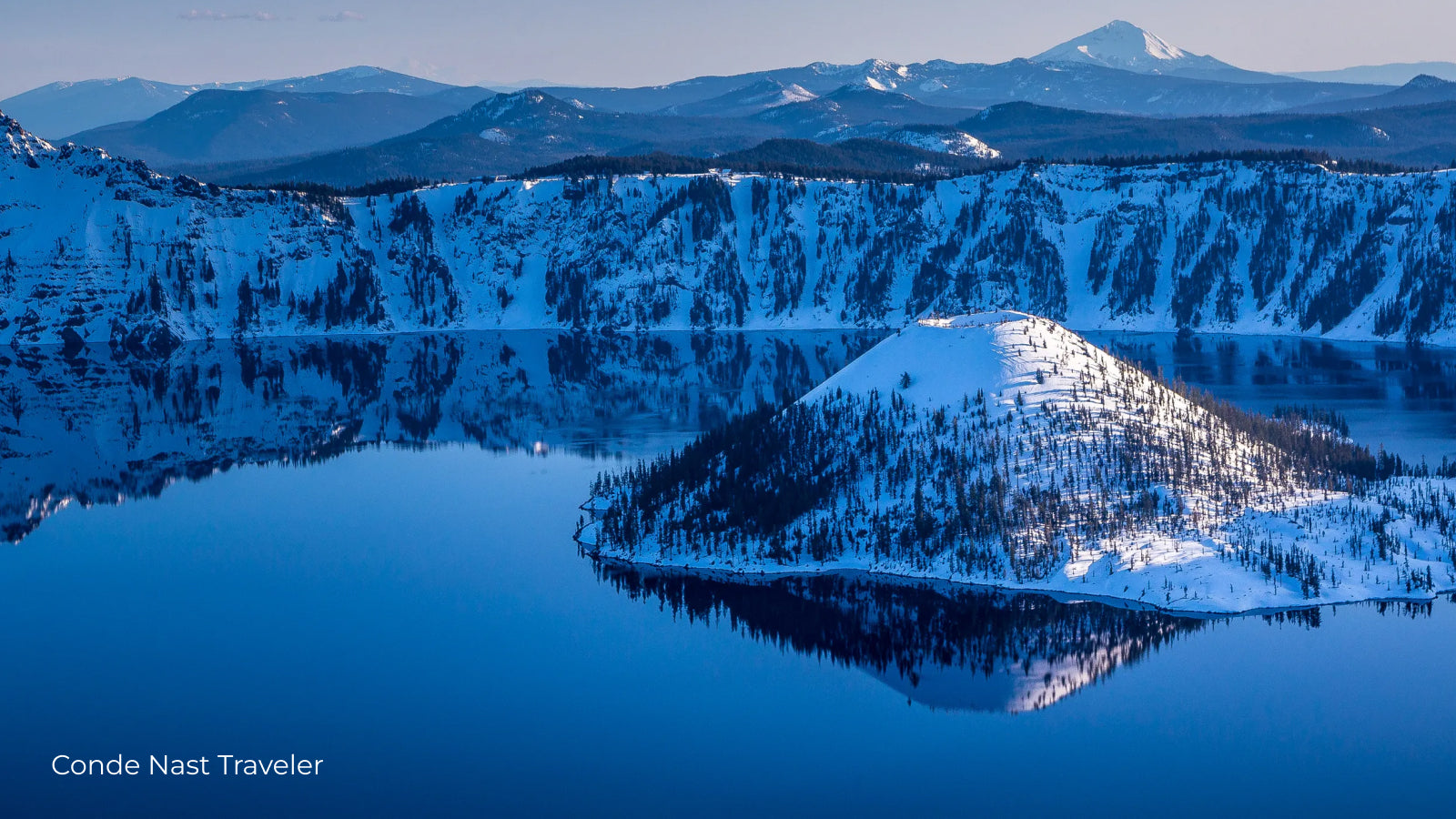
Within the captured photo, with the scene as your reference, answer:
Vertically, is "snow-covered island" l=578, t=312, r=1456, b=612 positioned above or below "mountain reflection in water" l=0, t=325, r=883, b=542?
above

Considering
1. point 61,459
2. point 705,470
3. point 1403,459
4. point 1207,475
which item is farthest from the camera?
point 61,459

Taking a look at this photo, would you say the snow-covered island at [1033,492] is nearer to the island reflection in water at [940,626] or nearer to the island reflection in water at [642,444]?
the island reflection in water at [940,626]

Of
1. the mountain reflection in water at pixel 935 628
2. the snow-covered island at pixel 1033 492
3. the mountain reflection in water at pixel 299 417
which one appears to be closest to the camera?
the mountain reflection in water at pixel 935 628

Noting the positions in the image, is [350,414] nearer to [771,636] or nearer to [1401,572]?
[771,636]

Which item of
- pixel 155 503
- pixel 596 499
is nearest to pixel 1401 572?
pixel 596 499

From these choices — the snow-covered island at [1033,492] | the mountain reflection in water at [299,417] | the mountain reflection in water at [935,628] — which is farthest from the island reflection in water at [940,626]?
the mountain reflection in water at [299,417]

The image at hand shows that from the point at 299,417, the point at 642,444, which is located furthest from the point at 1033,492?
the point at 299,417

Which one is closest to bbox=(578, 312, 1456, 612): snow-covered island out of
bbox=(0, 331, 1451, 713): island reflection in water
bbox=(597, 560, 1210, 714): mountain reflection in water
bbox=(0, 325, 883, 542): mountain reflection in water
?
bbox=(597, 560, 1210, 714): mountain reflection in water

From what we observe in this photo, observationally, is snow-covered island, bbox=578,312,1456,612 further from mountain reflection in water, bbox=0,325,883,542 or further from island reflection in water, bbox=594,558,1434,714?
mountain reflection in water, bbox=0,325,883,542
